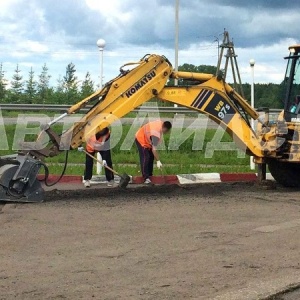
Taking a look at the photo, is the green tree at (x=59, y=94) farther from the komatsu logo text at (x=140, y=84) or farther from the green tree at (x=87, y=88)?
the komatsu logo text at (x=140, y=84)

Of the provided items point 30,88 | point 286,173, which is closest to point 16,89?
point 30,88

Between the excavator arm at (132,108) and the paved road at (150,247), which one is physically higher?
the excavator arm at (132,108)

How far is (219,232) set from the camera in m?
10.5

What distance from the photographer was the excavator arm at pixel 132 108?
13.5 m

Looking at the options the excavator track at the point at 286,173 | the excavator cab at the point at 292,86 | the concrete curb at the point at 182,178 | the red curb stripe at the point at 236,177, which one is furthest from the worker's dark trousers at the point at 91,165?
the excavator cab at the point at 292,86

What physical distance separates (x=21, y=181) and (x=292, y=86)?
20.1ft

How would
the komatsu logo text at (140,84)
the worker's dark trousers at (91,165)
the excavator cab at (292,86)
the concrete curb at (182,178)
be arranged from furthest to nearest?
the concrete curb at (182,178), the worker's dark trousers at (91,165), the excavator cab at (292,86), the komatsu logo text at (140,84)

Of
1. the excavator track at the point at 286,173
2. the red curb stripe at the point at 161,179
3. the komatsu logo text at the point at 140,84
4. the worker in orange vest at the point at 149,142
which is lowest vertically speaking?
the red curb stripe at the point at 161,179

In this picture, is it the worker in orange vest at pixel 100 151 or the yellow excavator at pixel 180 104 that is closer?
the yellow excavator at pixel 180 104

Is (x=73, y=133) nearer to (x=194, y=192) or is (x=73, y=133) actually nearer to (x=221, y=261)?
(x=194, y=192)

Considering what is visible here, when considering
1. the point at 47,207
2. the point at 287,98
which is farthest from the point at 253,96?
the point at 47,207

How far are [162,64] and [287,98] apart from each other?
295 cm

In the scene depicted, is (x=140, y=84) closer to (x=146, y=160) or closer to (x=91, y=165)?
(x=91, y=165)

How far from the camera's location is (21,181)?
13.4 metres
